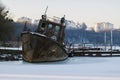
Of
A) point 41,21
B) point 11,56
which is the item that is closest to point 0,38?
point 11,56

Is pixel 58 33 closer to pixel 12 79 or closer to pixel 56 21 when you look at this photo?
pixel 56 21

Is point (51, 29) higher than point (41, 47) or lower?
higher

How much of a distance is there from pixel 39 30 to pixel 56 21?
252 centimetres

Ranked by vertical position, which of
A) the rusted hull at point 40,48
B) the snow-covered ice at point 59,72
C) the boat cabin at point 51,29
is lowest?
the snow-covered ice at point 59,72

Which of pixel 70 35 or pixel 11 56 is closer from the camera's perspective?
pixel 11 56

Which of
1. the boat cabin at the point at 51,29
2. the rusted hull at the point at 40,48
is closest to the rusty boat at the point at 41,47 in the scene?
the rusted hull at the point at 40,48

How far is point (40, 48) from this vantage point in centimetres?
2920

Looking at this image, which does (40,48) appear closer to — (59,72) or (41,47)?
(41,47)

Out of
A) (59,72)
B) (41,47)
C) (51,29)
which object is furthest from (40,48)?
(59,72)

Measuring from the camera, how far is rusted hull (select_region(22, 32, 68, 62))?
29.0 m

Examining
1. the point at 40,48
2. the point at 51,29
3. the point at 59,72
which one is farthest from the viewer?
the point at 51,29

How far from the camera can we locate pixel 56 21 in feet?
112

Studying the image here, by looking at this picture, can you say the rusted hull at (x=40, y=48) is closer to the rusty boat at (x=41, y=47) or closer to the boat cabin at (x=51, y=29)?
the rusty boat at (x=41, y=47)

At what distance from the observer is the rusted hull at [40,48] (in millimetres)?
28953
